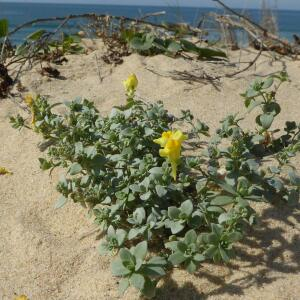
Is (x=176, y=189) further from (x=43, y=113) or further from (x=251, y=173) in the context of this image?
(x=43, y=113)

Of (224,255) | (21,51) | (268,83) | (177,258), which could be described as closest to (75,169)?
(177,258)

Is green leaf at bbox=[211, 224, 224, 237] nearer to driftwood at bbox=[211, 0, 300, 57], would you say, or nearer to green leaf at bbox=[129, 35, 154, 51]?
green leaf at bbox=[129, 35, 154, 51]

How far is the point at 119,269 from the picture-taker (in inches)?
55.9

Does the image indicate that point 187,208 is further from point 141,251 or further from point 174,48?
point 174,48

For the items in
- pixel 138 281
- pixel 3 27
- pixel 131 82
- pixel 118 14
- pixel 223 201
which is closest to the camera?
pixel 138 281

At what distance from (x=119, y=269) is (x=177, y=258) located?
18 centimetres

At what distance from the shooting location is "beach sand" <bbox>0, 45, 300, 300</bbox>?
5.09 ft

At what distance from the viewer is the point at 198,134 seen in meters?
2.35

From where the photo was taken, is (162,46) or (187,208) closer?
(187,208)

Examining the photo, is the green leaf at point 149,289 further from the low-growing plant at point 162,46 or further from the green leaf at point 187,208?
the low-growing plant at point 162,46

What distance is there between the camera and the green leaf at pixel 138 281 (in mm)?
1372

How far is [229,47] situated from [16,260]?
101 inches

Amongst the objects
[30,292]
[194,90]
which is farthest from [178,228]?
[194,90]

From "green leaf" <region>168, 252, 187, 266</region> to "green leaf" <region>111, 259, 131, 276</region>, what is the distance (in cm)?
14
